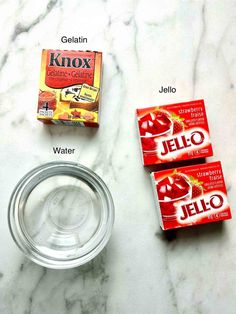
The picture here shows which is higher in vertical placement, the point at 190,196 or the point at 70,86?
the point at 70,86

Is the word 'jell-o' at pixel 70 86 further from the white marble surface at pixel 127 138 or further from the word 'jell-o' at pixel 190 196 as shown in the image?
the word 'jell-o' at pixel 190 196

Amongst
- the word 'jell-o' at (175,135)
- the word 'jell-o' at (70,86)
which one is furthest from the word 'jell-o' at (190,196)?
the word 'jell-o' at (70,86)

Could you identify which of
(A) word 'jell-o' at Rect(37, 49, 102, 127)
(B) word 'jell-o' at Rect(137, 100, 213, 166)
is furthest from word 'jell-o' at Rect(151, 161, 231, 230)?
(A) word 'jell-o' at Rect(37, 49, 102, 127)

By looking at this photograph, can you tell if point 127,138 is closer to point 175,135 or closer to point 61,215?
point 175,135

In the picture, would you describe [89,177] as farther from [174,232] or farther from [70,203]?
[174,232]

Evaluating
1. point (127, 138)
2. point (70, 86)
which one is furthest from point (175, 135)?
point (70, 86)

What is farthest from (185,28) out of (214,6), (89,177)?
(89,177)

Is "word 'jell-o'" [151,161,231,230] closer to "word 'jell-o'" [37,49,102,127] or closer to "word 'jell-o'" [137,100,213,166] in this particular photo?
"word 'jell-o'" [137,100,213,166]
